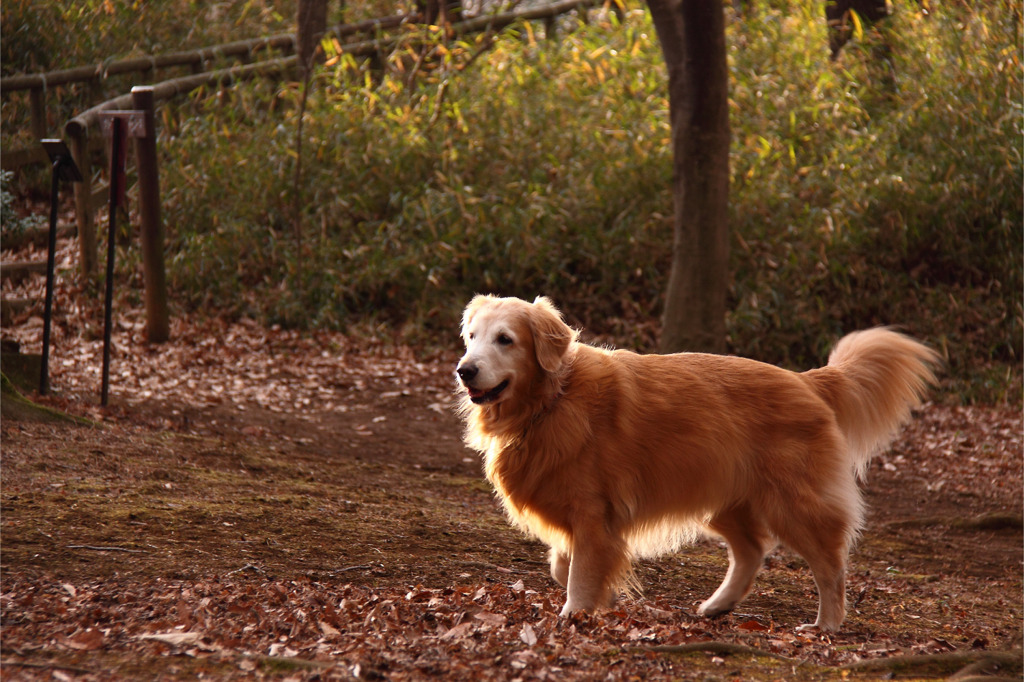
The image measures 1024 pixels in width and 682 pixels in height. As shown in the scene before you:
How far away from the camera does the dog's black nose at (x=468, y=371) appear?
390cm

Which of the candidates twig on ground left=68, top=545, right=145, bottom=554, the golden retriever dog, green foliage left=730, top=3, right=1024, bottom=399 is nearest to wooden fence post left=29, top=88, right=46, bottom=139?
green foliage left=730, top=3, right=1024, bottom=399

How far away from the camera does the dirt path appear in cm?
303

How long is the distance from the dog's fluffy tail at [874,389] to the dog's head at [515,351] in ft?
4.21

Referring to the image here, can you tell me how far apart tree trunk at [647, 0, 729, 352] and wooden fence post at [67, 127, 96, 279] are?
618 cm

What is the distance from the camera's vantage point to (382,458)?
→ 7.00 metres

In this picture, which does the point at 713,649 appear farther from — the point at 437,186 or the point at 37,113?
the point at 37,113

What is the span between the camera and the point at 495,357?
13.0 ft

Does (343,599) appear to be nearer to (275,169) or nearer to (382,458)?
(382,458)

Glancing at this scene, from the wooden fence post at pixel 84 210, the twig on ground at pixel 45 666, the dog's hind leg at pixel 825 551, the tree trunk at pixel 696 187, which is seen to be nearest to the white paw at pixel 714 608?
the dog's hind leg at pixel 825 551

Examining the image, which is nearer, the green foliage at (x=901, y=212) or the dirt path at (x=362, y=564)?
the dirt path at (x=362, y=564)

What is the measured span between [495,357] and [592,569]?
1.00 meters

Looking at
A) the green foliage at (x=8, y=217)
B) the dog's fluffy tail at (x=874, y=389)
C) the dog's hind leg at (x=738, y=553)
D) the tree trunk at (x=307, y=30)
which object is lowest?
the dog's hind leg at (x=738, y=553)

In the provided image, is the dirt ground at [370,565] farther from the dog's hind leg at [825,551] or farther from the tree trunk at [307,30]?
the tree trunk at [307,30]

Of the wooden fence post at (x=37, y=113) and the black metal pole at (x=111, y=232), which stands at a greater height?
the wooden fence post at (x=37, y=113)
